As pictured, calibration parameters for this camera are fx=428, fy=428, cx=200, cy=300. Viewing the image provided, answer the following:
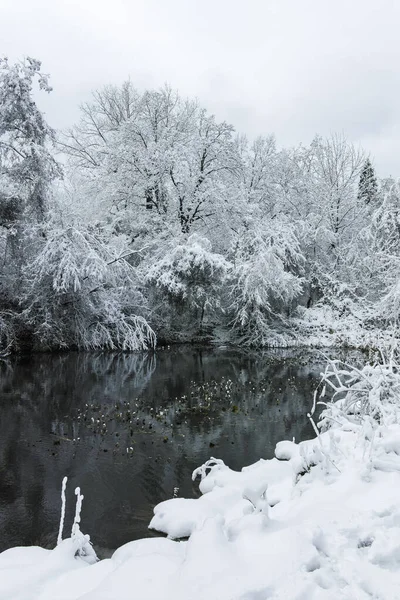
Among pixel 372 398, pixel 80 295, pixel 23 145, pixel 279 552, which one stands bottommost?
pixel 279 552

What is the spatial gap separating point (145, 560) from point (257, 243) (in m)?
18.8

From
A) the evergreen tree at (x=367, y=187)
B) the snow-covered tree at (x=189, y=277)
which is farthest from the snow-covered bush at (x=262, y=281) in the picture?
the evergreen tree at (x=367, y=187)

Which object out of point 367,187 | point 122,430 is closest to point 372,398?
point 122,430

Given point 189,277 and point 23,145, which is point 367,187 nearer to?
point 189,277

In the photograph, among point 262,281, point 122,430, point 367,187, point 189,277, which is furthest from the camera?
point 367,187

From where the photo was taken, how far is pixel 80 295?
16.5 m

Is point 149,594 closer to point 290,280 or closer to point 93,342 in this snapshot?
point 93,342

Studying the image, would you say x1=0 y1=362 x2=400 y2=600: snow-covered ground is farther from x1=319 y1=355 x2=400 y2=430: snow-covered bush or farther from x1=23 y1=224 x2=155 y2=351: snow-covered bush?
x1=23 y1=224 x2=155 y2=351: snow-covered bush

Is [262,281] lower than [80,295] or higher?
higher

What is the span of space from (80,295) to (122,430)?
31.1 feet

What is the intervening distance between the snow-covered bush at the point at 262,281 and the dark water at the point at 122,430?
5241 mm

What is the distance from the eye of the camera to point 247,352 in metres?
18.4

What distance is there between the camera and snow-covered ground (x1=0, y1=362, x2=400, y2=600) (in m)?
2.68

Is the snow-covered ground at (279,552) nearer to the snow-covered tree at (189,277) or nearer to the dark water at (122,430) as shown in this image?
the dark water at (122,430)
